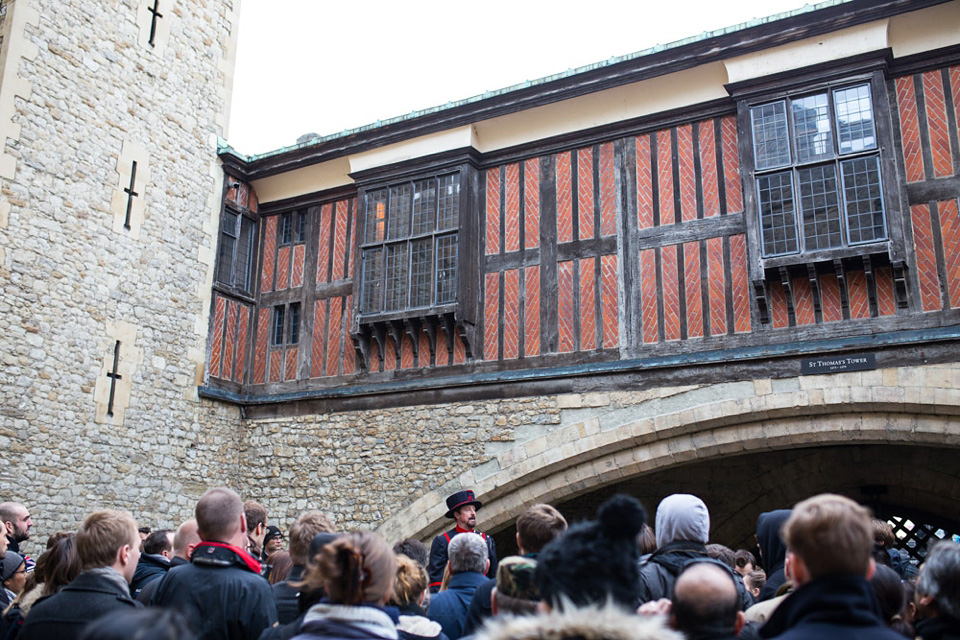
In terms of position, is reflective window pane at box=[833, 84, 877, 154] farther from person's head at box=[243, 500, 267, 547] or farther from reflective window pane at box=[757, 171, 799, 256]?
person's head at box=[243, 500, 267, 547]

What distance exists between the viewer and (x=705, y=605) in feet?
7.30

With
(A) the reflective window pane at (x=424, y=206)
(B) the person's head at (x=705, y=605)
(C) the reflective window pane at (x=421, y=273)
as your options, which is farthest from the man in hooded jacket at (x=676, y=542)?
(A) the reflective window pane at (x=424, y=206)

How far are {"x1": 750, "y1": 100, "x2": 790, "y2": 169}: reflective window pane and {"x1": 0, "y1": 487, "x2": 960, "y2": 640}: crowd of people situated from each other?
5044 millimetres

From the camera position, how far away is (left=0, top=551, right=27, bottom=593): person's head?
4.38 metres

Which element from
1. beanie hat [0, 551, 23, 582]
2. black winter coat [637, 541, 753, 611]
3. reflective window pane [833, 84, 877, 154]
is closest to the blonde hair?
beanie hat [0, 551, 23, 582]

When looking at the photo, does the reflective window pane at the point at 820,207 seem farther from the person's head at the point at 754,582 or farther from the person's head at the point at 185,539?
the person's head at the point at 185,539

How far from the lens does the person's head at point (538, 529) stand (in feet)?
10.7

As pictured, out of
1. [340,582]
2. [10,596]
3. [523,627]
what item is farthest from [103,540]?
[523,627]

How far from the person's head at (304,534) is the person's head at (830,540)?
82.6 inches

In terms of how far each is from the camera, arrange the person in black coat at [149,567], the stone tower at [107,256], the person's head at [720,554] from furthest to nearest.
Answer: the stone tower at [107,256], the person's head at [720,554], the person in black coat at [149,567]

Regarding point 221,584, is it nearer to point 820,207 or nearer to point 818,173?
point 820,207

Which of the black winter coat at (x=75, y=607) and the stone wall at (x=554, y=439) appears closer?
the black winter coat at (x=75, y=607)

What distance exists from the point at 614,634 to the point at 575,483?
307 inches

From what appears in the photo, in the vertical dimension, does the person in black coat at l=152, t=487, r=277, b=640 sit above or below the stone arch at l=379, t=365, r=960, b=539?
below
